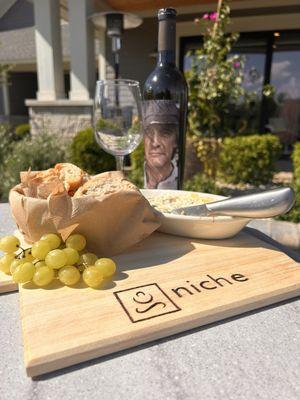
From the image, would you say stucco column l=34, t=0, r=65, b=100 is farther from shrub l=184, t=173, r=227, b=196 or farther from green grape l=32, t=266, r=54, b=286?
green grape l=32, t=266, r=54, b=286

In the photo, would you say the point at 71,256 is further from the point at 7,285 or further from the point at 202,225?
the point at 202,225

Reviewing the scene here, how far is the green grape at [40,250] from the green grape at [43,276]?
0.05 m

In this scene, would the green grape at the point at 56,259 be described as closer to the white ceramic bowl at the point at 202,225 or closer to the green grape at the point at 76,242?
the green grape at the point at 76,242

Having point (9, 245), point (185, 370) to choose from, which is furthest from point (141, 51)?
point (185, 370)

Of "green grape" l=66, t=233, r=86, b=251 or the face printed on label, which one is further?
the face printed on label

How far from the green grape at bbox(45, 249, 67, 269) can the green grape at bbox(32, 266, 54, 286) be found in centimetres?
1

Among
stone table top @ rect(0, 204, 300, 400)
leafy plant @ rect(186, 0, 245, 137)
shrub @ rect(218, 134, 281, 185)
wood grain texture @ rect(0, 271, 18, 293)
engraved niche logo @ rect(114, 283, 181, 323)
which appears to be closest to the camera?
stone table top @ rect(0, 204, 300, 400)

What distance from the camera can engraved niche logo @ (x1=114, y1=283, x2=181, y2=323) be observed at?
511mm

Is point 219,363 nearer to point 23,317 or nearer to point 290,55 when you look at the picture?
point 23,317

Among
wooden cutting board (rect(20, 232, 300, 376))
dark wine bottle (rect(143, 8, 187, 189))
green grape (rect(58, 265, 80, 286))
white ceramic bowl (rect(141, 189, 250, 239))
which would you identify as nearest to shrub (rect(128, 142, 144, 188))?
dark wine bottle (rect(143, 8, 187, 189))

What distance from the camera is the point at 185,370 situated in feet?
1.42

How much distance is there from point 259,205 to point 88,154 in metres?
3.25

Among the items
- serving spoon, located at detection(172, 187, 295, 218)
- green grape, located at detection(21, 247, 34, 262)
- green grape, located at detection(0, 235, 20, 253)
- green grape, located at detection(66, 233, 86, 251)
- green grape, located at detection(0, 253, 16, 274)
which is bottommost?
green grape, located at detection(0, 253, 16, 274)

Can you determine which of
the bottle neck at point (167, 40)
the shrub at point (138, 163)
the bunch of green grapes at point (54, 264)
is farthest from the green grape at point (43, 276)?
the shrub at point (138, 163)
